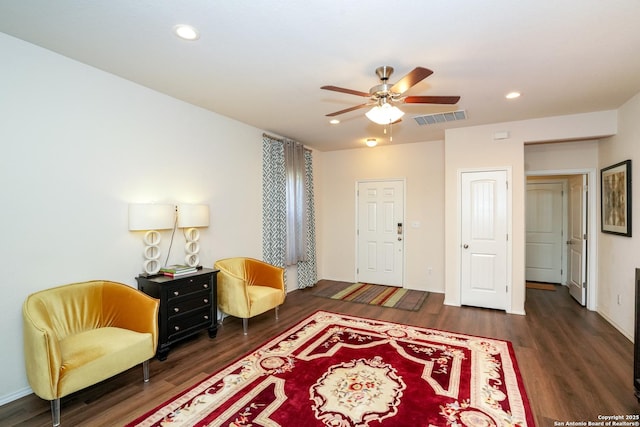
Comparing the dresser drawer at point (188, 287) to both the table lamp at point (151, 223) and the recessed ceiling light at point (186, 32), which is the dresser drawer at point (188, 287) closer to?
the table lamp at point (151, 223)

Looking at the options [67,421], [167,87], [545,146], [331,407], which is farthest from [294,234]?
[545,146]

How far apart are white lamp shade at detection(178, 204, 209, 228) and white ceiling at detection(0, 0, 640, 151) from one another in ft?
4.27

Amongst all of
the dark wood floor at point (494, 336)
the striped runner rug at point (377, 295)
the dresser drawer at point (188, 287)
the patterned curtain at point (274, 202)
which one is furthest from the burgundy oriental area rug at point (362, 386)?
the patterned curtain at point (274, 202)

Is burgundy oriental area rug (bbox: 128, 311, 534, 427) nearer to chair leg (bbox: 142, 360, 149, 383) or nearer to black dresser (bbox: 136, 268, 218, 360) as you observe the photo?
chair leg (bbox: 142, 360, 149, 383)

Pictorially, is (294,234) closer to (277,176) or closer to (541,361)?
(277,176)

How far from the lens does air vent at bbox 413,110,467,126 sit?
4113mm

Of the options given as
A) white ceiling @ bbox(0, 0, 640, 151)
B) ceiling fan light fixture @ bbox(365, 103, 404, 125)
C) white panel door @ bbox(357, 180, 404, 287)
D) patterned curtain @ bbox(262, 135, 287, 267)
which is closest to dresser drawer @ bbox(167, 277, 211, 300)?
patterned curtain @ bbox(262, 135, 287, 267)

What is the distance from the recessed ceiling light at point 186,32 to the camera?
7.23ft

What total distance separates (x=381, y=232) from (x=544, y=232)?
11.3ft

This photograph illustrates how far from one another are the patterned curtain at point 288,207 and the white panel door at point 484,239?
2719mm

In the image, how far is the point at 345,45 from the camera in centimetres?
242

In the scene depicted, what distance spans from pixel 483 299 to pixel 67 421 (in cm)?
500

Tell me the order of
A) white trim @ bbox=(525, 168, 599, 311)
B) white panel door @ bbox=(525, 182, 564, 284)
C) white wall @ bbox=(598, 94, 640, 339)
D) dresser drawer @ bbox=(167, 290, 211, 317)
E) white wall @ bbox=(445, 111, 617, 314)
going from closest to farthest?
dresser drawer @ bbox=(167, 290, 211, 317) → white wall @ bbox=(598, 94, 640, 339) → white wall @ bbox=(445, 111, 617, 314) → white trim @ bbox=(525, 168, 599, 311) → white panel door @ bbox=(525, 182, 564, 284)

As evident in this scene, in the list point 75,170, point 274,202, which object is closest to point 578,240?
point 274,202
